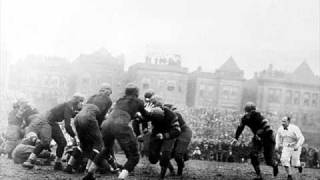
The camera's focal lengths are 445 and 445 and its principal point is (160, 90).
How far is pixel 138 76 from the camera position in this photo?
152 ft

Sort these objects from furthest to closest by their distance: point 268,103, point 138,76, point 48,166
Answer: point 268,103
point 138,76
point 48,166

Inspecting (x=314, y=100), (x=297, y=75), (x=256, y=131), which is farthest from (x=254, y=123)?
(x=297, y=75)

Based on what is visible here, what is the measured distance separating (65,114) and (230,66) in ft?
135

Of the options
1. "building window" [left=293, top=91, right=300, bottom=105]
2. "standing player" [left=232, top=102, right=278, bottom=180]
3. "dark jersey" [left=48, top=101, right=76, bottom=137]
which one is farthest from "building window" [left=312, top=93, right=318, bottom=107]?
"dark jersey" [left=48, top=101, right=76, bottom=137]

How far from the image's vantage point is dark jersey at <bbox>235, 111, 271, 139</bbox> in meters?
10.8

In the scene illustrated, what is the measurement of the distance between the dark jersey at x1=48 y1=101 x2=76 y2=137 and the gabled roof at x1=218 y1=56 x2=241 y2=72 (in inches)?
1580

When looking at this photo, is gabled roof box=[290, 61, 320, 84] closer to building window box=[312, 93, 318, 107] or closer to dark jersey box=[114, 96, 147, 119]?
building window box=[312, 93, 318, 107]

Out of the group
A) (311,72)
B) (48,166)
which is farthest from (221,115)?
(48,166)

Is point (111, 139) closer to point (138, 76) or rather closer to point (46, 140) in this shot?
point (46, 140)

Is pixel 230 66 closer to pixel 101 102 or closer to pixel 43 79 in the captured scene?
pixel 43 79

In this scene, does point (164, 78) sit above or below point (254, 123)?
above

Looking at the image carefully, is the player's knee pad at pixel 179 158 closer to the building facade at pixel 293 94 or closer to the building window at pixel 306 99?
the building facade at pixel 293 94

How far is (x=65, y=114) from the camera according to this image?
31.4ft

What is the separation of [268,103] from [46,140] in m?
42.3
